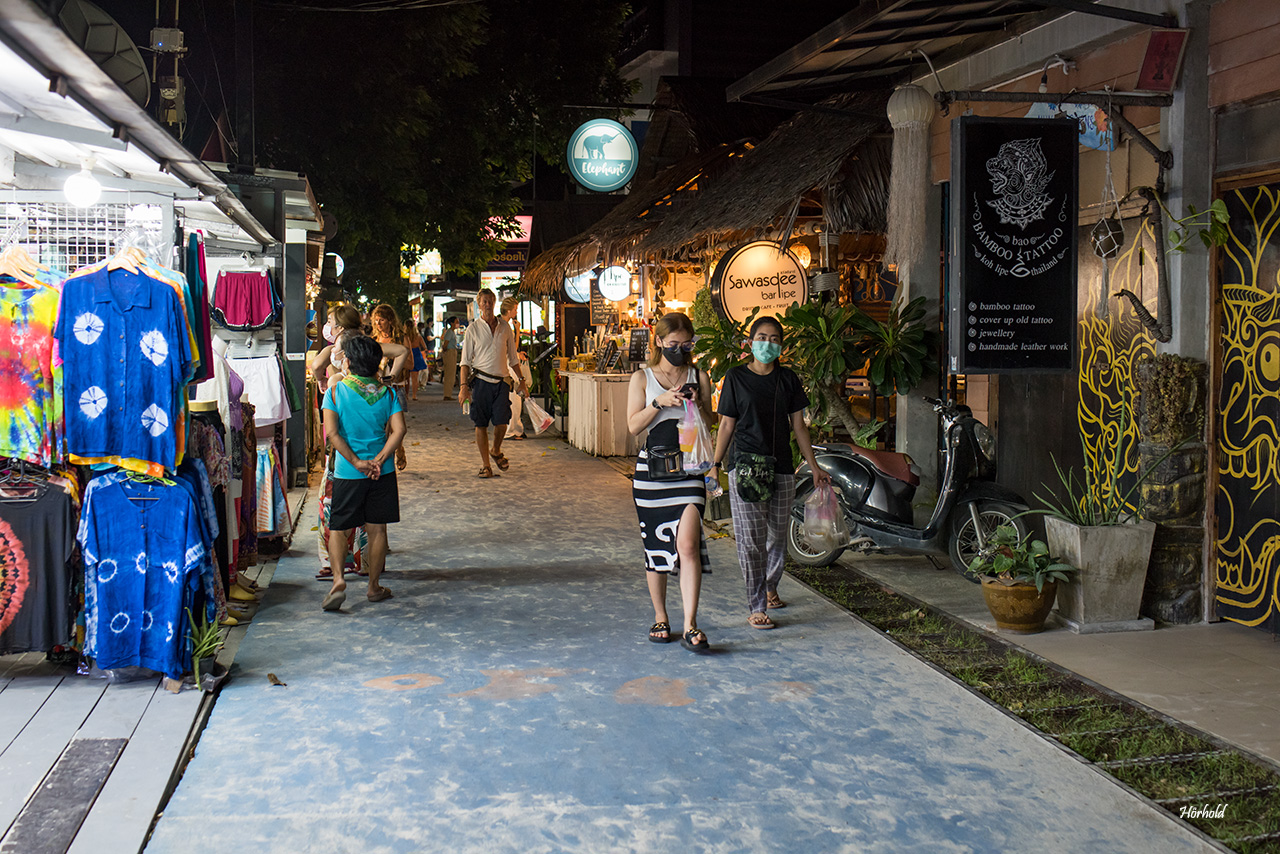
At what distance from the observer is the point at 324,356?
8445 millimetres

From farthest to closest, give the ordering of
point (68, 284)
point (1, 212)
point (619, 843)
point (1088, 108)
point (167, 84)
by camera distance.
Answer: point (167, 84) → point (1088, 108) → point (1, 212) → point (68, 284) → point (619, 843)

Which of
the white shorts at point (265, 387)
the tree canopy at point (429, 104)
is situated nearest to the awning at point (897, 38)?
the white shorts at point (265, 387)

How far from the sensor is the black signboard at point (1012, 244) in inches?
234

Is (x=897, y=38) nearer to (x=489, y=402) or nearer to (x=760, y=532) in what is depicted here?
(x=760, y=532)

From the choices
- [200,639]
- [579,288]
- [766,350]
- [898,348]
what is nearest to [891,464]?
[898,348]

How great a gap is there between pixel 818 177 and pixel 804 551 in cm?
324

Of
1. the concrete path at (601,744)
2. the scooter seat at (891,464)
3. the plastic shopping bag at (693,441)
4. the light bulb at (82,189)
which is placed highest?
the light bulb at (82,189)

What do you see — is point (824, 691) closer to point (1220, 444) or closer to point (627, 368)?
point (1220, 444)

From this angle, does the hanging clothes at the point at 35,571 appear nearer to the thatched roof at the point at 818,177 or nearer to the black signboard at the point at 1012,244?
the black signboard at the point at 1012,244

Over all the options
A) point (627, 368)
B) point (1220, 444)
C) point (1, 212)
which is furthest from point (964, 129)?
point (627, 368)

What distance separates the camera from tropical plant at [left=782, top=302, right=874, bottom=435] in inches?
324

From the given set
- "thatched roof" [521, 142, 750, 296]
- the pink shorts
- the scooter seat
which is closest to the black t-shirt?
the scooter seat

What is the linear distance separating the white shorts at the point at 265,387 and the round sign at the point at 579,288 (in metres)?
10.7

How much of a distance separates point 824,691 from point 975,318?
7.69 feet
